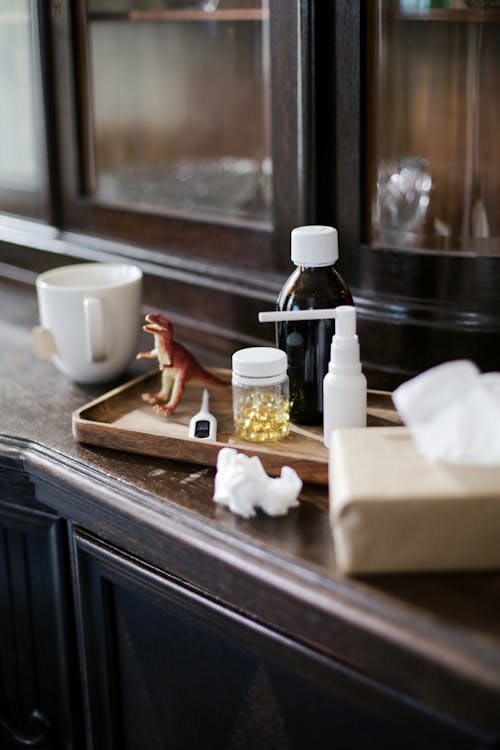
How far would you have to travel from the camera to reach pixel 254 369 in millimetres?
587

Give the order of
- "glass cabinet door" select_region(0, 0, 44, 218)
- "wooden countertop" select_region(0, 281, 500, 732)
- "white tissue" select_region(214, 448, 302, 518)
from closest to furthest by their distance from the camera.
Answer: "wooden countertop" select_region(0, 281, 500, 732) < "white tissue" select_region(214, 448, 302, 518) < "glass cabinet door" select_region(0, 0, 44, 218)

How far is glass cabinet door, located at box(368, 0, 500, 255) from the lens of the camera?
2.20ft

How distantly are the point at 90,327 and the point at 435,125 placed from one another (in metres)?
0.33

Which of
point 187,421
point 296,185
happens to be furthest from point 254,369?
point 296,185

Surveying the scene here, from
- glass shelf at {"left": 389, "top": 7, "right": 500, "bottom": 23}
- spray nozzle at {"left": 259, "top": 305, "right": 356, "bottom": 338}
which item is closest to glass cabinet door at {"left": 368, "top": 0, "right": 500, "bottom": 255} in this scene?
glass shelf at {"left": 389, "top": 7, "right": 500, "bottom": 23}

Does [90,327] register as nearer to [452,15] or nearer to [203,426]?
[203,426]

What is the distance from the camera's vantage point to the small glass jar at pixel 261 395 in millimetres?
589

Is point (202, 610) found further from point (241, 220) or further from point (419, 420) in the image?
point (241, 220)

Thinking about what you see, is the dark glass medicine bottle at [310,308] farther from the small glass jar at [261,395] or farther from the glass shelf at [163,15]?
the glass shelf at [163,15]

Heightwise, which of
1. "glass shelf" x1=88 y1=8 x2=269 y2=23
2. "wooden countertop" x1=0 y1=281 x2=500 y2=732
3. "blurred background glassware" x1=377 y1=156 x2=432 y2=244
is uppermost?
"glass shelf" x1=88 y1=8 x2=269 y2=23

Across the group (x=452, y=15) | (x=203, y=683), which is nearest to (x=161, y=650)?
(x=203, y=683)

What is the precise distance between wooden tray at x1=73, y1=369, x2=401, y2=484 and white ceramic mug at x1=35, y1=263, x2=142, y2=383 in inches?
1.9

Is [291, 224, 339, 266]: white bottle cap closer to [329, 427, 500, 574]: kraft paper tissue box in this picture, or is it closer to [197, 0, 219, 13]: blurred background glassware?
[329, 427, 500, 574]: kraft paper tissue box

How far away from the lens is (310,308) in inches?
24.0
